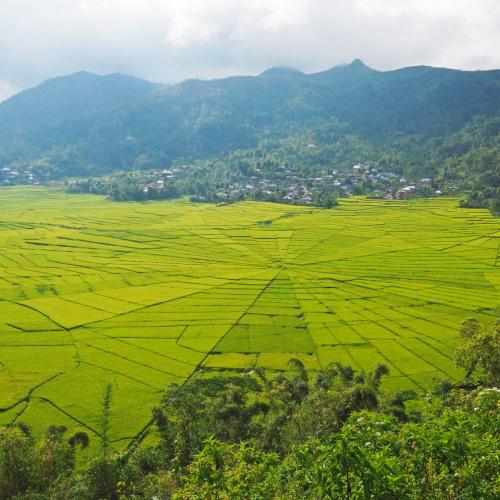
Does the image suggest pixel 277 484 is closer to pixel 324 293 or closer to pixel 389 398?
pixel 389 398

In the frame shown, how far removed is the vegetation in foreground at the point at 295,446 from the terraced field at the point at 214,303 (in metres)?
3.21

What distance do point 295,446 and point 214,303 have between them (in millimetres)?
28476

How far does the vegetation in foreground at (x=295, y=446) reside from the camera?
971 centimetres

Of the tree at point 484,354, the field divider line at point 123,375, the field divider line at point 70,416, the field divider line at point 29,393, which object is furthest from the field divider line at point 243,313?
the tree at point 484,354

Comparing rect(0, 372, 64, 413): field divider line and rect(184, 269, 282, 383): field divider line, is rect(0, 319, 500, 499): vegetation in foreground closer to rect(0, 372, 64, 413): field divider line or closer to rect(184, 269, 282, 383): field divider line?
rect(184, 269, 282, 383): field divider line

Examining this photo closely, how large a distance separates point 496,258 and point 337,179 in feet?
312

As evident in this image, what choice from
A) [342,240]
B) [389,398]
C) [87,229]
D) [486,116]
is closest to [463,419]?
[389,398]

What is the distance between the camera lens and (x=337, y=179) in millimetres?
145875

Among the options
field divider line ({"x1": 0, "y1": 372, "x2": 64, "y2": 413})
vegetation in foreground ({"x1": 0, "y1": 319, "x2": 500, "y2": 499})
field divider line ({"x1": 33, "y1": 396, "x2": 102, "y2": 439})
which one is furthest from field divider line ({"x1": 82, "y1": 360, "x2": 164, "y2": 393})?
field divider line ({"x1": 33, "y1": 396, "x2": 102, "y2": 439})

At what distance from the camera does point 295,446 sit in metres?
12.6

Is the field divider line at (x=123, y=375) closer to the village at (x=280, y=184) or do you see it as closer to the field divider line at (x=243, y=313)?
the field divider line at (x=243, y=313)

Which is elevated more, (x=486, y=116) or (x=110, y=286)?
(x=486, y=116)

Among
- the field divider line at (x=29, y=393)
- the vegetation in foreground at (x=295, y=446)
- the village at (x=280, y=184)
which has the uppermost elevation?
the village at (x=280, y=184)

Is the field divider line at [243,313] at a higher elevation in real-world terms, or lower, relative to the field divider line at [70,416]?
higher
